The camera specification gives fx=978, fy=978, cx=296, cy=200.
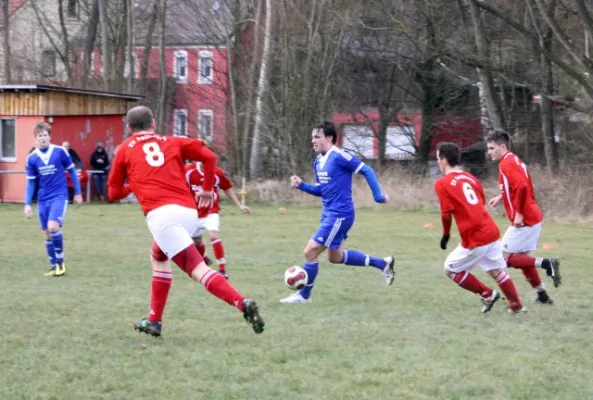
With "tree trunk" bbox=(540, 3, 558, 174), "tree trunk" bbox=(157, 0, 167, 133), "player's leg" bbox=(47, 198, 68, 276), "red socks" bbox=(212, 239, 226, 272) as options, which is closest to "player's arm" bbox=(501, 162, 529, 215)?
"red socks" bbox=(212, 239, 226, 272)

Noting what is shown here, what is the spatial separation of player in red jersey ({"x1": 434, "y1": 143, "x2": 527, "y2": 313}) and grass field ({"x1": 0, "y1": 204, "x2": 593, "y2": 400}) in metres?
0.36

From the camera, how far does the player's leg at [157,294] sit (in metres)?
7.39

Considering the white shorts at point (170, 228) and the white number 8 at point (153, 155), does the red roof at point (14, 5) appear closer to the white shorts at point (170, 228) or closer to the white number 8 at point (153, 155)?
the white number 8 at point (153, 155)

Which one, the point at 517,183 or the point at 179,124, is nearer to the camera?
the point at 517,183

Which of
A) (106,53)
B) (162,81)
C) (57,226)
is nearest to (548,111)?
(162,81)

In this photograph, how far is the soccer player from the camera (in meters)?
9.21

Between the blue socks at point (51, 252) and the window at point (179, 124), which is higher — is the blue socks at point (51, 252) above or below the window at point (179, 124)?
below

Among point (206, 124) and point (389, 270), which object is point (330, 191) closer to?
point (389, 270)

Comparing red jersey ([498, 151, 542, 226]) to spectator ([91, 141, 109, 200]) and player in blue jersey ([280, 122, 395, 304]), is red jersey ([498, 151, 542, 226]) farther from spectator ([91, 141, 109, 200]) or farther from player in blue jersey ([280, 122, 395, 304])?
spectator ([91, 141, 109, 200])

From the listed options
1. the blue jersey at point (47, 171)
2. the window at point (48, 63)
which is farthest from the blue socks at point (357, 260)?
the window at point (48, 63)

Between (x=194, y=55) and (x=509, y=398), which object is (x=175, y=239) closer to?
(x=509, y=398)

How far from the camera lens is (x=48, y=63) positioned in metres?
44.4

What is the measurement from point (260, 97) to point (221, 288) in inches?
848

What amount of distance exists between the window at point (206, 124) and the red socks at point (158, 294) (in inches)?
922
